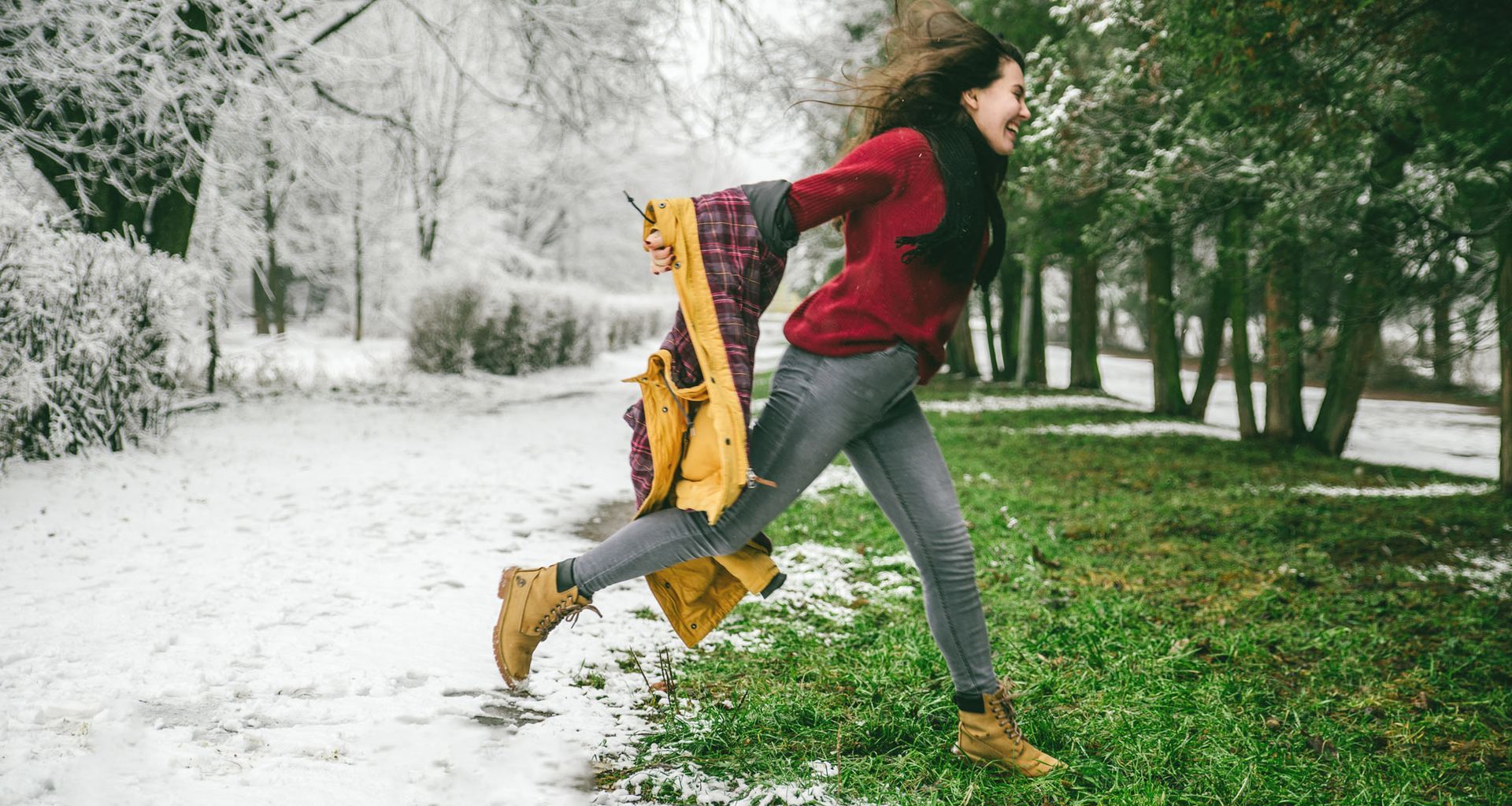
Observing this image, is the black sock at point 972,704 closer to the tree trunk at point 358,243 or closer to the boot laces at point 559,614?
the boot laces at point 559,614

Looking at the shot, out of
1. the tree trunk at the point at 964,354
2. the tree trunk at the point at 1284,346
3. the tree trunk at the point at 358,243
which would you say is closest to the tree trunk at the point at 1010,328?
the tree trunk at the point at 964,354

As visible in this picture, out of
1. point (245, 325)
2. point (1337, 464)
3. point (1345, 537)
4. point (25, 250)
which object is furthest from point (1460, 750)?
point (245, 325)

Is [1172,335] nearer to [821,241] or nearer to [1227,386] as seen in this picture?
[821,241]

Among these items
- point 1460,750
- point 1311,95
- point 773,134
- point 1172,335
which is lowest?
point 1460,750

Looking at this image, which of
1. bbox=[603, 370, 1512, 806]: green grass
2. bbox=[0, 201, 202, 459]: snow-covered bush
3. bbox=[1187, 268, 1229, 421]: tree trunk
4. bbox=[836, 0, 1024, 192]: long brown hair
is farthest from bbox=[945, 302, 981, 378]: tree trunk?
bbox=[836, 0, 1024, 192]: long brown hair

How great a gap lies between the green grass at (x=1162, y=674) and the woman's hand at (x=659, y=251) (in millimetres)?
1292

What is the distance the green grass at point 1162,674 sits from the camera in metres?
2.30

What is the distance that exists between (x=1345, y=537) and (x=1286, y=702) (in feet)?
10.7

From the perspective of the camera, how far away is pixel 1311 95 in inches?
195

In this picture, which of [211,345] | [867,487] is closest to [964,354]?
[211,345]

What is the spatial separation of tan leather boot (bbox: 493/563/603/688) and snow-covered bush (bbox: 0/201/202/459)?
4.25 metres

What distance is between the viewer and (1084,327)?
56.5ft

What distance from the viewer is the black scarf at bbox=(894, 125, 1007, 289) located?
207 centimetres

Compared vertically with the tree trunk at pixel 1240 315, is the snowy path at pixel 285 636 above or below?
below
